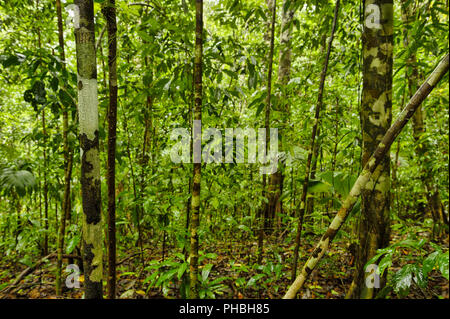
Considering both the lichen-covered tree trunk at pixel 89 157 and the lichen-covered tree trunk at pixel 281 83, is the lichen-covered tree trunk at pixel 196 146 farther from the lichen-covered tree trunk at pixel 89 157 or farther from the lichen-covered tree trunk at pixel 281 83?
the lichen-covered tree trunk at pixel 281 83

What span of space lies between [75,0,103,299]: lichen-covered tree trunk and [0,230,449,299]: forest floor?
77cm

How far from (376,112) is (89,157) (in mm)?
1792

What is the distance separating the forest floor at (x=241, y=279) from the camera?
2.17 m

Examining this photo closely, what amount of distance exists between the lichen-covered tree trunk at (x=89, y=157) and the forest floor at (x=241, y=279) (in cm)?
77

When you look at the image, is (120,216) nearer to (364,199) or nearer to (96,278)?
(96,278)

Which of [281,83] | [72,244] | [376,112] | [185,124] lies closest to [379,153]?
[376,112]

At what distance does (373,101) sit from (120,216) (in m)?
2.39

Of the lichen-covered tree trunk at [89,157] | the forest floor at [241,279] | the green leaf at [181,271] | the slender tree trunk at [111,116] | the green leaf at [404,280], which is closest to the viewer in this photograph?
the green leaf at [404,280]

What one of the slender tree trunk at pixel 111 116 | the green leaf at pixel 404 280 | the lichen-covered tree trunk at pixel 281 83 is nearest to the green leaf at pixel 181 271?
the slender tree trunk at pixel 111 116

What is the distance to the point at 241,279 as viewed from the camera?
2.04 metres

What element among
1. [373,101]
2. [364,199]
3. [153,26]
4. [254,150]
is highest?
[153,26]
